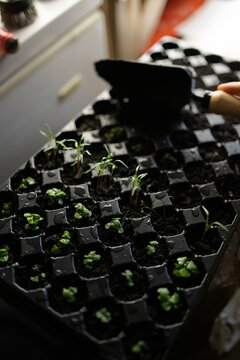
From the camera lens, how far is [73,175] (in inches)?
33.6

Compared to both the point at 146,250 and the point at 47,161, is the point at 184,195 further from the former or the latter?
the point at 47,161

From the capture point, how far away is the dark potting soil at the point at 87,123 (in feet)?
3.08

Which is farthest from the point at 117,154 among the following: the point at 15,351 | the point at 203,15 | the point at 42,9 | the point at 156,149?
the point at 203,15

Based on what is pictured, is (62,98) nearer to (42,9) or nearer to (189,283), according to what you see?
(42,9)

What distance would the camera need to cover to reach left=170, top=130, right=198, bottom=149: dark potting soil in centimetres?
90

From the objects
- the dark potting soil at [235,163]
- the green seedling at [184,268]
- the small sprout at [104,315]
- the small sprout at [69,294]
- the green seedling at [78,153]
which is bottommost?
the dark potting soil at [235,163]

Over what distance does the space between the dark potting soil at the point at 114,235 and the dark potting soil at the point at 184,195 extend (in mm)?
123

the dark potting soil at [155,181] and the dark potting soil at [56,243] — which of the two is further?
the dark potting soil at [155,181]

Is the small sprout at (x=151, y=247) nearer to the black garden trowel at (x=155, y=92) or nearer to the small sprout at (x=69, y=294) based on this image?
the small sprout at (x=69, y=294)

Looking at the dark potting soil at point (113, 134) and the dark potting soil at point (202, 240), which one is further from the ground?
the dark potting soil at point (113, 134)

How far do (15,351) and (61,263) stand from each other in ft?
0.74

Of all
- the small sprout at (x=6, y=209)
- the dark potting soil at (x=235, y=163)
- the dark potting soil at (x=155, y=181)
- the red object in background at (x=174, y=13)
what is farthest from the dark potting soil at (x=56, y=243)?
the red object in background at (x=174, y=13)

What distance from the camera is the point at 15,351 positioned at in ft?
2.46

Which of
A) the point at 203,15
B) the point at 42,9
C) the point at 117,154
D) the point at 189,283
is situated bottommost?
the point at 203,15
